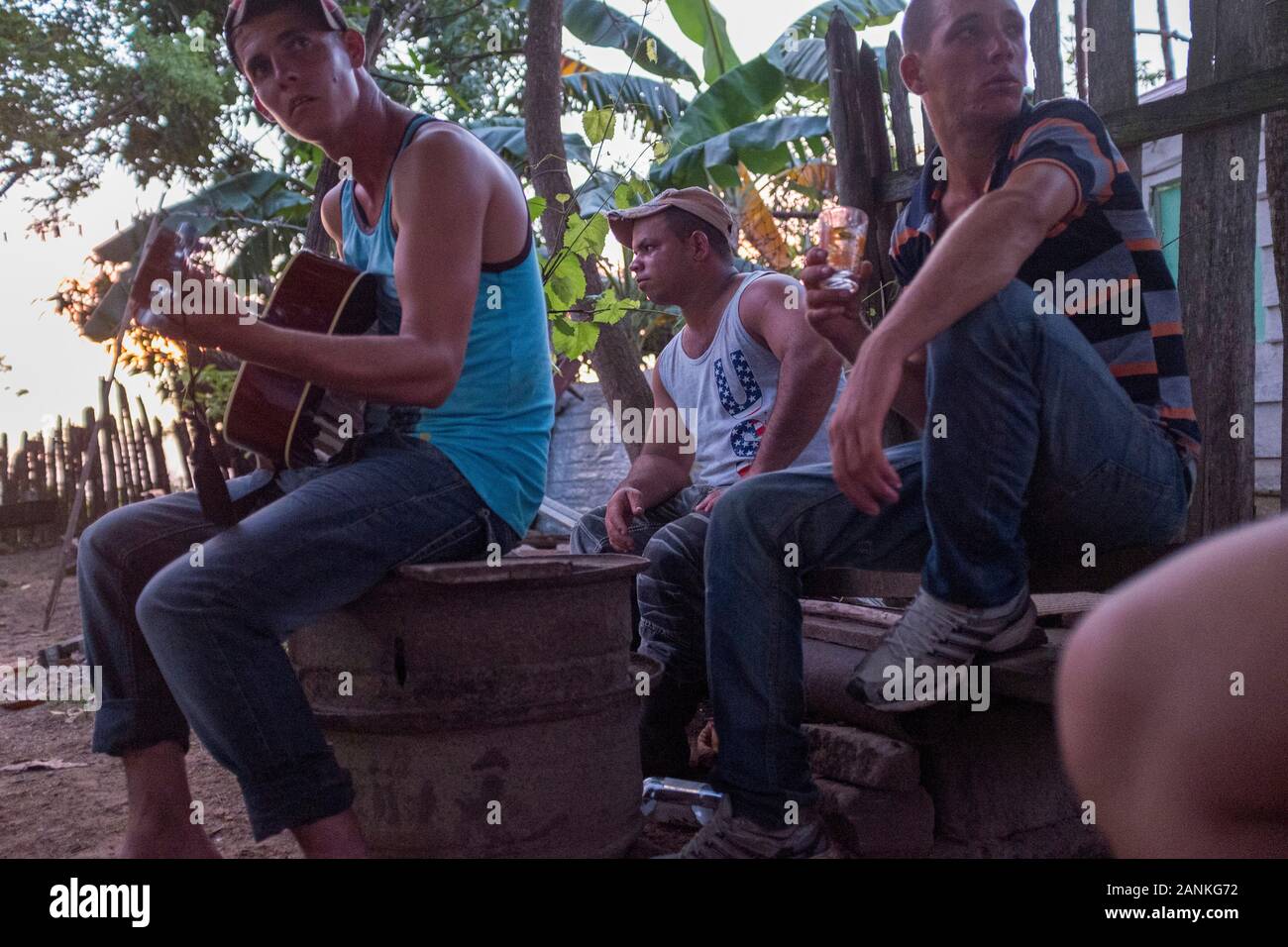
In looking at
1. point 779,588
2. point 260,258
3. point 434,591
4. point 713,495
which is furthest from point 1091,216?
point 260,258

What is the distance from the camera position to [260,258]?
12.7 meters

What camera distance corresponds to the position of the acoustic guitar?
2254 mm

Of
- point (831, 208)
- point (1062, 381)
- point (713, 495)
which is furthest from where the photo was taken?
point (713, 495)

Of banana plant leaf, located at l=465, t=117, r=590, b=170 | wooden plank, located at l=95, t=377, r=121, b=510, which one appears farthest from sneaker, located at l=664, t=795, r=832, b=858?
wooden plank, located at l=95, t=377, r=121, b=510

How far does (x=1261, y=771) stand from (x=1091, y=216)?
6.08 ft

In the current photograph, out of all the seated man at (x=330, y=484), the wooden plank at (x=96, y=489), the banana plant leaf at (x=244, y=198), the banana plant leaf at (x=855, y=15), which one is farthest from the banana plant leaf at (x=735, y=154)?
the wooden plank at (x=96, y=489)

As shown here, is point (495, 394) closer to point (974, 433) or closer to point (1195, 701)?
point (974, 433)

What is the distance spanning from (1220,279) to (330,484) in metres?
2.07

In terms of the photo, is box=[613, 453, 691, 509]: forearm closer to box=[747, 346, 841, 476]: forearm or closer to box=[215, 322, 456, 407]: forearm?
box=[747, 346, 841, 476]: forearm

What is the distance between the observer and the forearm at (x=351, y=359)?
2.04 metres

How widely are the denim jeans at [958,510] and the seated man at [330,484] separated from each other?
1.77 ft
